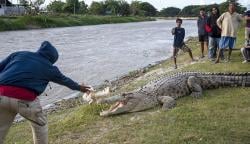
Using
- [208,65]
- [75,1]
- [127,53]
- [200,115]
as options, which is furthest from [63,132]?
[75,1]

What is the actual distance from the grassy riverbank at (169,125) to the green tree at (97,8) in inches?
4288

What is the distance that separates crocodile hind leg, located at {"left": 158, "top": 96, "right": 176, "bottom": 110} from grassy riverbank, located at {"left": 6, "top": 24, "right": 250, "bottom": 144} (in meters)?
0.14

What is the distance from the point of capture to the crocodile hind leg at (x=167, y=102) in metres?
7.79

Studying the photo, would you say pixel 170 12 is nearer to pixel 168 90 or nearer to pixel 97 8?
pixel 97 8

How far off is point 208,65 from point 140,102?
500 cm

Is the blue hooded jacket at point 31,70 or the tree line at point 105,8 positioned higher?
the tree line at point 105,8

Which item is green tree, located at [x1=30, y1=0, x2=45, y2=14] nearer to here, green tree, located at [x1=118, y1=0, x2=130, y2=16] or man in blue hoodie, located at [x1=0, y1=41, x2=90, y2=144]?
green tree, located at [x1=118, y1=0, x2=130, y2=16]

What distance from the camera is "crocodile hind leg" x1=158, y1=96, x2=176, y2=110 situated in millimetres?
7785

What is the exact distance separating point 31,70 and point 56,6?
9267cm

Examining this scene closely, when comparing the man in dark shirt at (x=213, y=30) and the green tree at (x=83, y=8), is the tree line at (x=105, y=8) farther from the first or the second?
the man in dark shirt at (x=213, y=30)

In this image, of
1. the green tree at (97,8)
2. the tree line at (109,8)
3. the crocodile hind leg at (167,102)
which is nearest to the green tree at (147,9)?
the tree line at (109,8)

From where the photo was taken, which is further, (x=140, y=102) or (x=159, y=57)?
(x=159, y=57)

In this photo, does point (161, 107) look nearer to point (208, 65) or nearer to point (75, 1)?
point (208, 65)

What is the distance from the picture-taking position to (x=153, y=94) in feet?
26.7
